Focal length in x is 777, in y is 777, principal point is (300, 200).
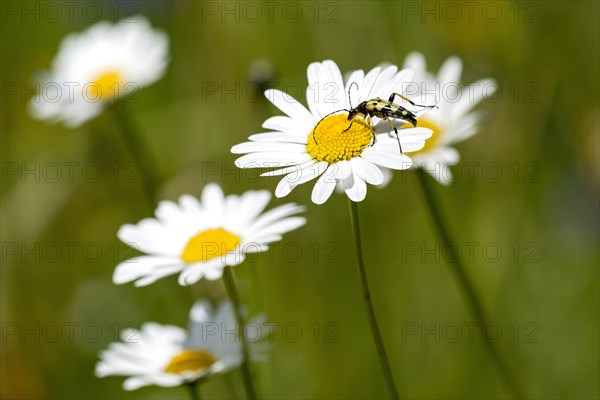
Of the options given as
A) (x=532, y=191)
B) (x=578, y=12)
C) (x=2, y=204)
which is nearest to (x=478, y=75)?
(x=578, y=12)

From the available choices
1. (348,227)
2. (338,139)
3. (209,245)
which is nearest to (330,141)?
(338,139)

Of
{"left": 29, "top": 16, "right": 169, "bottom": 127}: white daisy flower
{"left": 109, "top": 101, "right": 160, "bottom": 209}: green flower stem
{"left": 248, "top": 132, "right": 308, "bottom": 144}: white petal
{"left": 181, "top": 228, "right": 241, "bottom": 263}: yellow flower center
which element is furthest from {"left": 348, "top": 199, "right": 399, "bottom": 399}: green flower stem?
{"left": 29, "top": 16, "right": 169, "bottom": 127}: white daisy flower

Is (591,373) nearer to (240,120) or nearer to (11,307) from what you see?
(240,120)

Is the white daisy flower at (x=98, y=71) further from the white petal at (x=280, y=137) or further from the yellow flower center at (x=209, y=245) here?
the white petal at (x=280, y=137)

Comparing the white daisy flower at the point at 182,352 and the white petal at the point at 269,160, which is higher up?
the white petal at the point at 269,160

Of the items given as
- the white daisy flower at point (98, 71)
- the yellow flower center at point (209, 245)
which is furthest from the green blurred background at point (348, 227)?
the yellow flower center at point (209, 245)

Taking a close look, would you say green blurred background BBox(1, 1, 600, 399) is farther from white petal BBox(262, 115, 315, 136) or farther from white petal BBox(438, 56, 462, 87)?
white petal BBox(262, 115, 315, 136)
